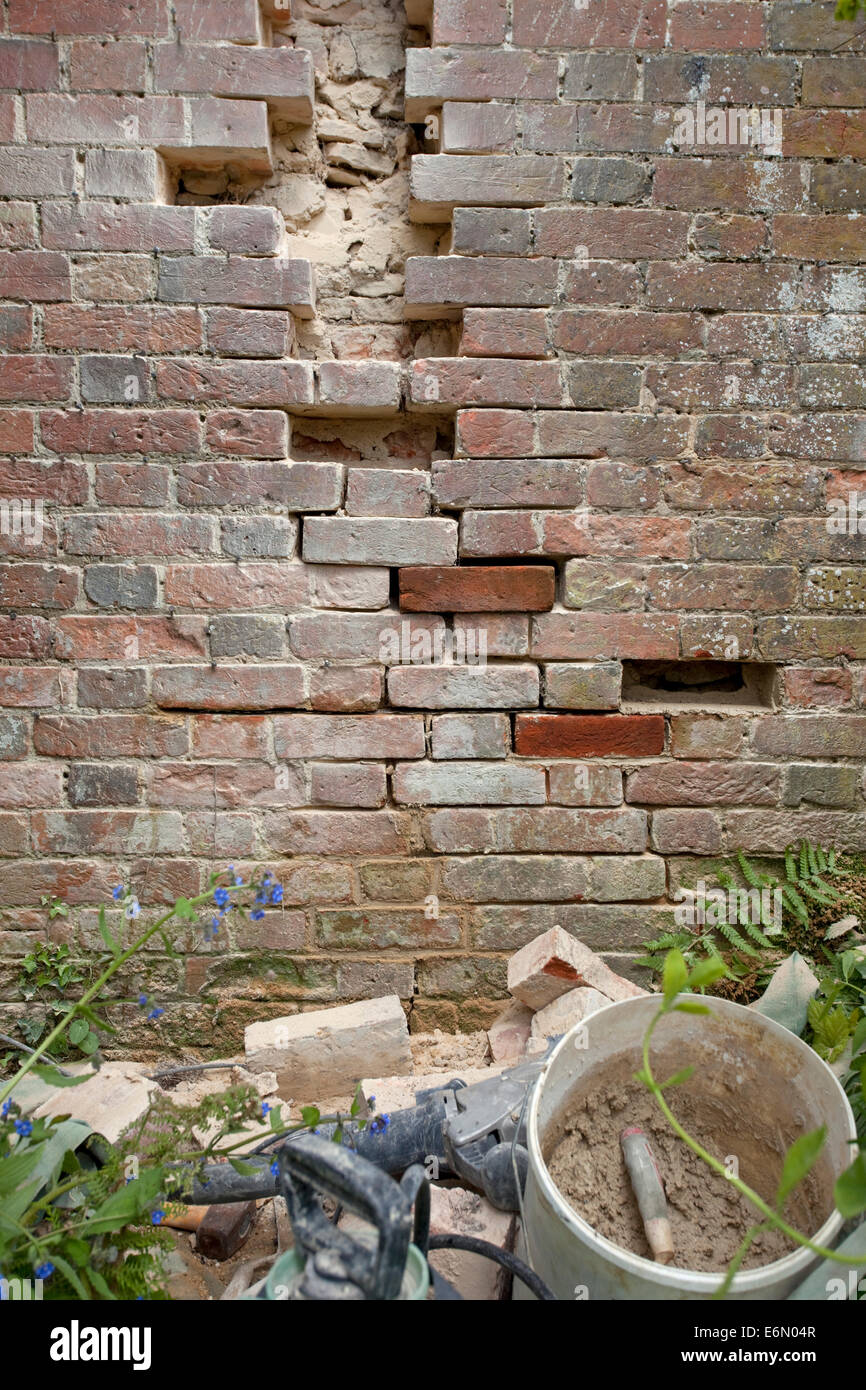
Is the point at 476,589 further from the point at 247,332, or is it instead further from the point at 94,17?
the point at 94,17

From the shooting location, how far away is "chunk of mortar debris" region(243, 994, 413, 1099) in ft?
6.66

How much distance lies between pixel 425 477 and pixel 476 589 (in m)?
0.31

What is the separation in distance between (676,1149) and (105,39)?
2.73m

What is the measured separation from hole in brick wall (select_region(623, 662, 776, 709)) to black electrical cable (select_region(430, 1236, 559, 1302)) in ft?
4.40

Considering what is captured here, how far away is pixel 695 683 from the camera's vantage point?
2.30 m

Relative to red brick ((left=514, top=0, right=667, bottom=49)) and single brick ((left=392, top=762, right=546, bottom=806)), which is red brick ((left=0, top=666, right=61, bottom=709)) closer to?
single brick ((left=392, top=762, right=546, bottom=806))

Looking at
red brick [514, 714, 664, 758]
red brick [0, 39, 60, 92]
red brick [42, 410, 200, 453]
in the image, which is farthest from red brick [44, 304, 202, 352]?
red brick [514, 714, 664, 758]

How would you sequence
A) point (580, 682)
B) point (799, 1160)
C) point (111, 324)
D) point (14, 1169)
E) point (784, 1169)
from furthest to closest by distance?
point (580, 682) < point (111, 324) < point (14, 1169) < point (784, 1169) < point (799, 1160)

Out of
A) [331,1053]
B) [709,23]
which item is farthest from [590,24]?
[331,1053]

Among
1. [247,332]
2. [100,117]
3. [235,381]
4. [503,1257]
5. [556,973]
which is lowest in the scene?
[503,1257]

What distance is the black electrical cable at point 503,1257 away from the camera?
1306 millimetres

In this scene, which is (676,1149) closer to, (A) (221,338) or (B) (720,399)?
(B) (720,399)

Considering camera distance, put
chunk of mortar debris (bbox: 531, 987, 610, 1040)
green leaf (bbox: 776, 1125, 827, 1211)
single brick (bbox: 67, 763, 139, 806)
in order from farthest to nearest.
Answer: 1. single brick (bbox: 67, 763, 139, 806)
2. chunk of mortar debris (bbox: 531, 987, 610, 1040)
3. green leaf (bbox: 776, 1125, 827, 1211)

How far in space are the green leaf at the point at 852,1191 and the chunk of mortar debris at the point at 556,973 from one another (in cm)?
99
